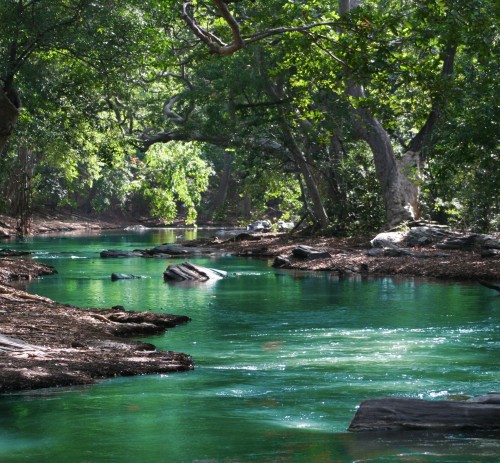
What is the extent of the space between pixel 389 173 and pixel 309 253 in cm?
546

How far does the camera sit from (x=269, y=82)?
33625 millimetres

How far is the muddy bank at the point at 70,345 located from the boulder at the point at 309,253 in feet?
46.5

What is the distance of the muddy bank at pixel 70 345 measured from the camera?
33.5 feet

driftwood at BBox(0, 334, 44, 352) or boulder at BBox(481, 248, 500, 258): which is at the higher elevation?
boulder at BBox(481, 248, 500, 258)

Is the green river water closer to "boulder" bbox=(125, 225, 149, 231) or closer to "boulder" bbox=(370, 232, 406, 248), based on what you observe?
"boulder" bbox=(370, 232, 406, 248)

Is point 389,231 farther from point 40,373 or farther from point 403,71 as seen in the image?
point 40,373

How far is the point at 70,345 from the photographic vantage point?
1179 cm

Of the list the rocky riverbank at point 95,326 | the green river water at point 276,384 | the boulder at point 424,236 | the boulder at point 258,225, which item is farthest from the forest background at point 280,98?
the boulder at point 258,225

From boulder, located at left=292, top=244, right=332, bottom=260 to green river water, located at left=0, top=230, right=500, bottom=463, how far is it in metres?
8.43

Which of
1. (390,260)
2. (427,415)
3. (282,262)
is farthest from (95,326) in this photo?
(282,262)

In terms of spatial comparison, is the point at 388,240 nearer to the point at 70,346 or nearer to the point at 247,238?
the point at 247,238

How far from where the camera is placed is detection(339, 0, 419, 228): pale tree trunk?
33031mm

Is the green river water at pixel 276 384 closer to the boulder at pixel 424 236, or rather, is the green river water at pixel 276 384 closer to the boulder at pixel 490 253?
the boulder at pixel 490 253

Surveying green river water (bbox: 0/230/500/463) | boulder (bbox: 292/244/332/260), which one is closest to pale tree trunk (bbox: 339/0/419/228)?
boulder (bbox: 292/244/332/260)
